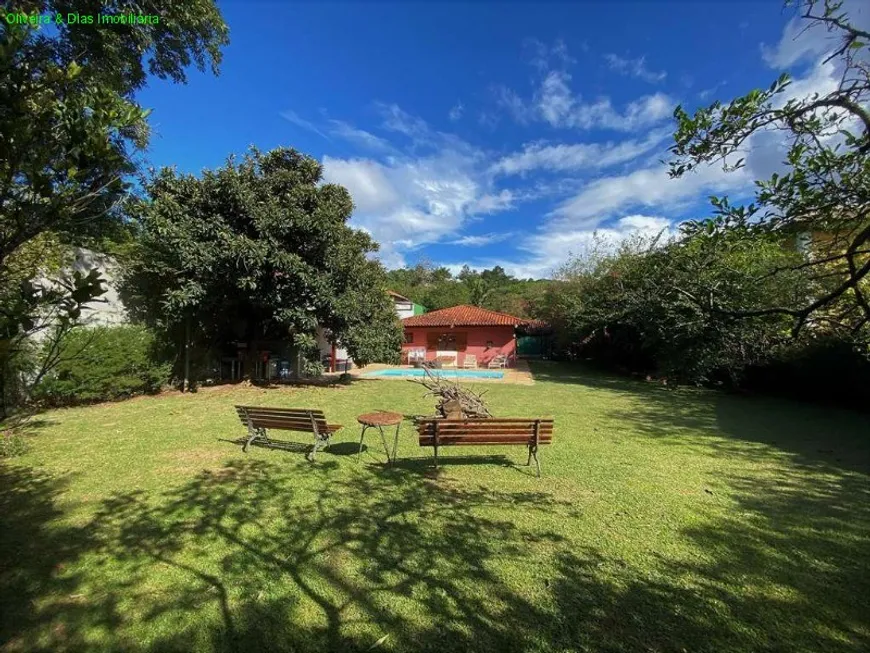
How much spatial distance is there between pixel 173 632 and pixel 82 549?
1.72 metres

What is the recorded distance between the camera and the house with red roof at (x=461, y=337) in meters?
26.7

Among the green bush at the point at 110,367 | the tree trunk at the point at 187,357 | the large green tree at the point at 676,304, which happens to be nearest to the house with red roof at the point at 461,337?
the large green tree at the point at 676,304

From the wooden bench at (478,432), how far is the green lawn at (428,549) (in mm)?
521

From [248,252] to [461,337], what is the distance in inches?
700

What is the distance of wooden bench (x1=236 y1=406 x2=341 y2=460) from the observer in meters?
6.17

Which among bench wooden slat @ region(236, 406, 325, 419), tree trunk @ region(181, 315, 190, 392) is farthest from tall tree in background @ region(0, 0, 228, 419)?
tree trunk @ region(181, 315, 190, 392)

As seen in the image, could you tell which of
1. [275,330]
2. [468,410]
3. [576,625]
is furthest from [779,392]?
[275,330]

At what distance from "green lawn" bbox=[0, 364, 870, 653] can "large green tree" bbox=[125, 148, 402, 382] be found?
586 centimetres

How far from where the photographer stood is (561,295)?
88.9 ft

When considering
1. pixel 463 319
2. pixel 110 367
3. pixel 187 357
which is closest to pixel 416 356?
pixel 463 319

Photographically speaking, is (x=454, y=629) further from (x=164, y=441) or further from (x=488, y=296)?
(x=488, y=296)

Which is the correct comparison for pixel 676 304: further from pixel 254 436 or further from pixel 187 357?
pixel 187 357

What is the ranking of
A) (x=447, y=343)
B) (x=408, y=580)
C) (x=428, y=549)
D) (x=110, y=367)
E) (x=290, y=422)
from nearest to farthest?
(x=408, y=580) < (x=428, y=549) < (x=290, y=422) < (x=110, y=367) < (x=447, y=343)

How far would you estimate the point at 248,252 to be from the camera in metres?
11.5
